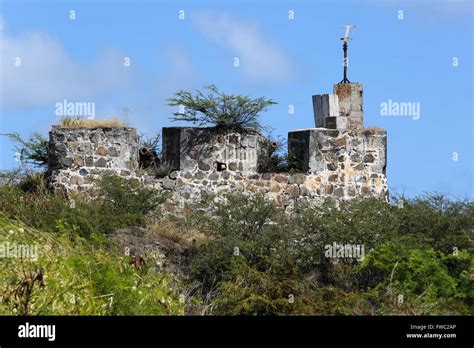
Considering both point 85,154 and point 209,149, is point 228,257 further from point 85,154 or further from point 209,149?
point 85,154

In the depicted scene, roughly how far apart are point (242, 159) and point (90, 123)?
3810 millimetres

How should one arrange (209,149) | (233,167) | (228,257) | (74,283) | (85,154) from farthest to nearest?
(233,167), (209,149), (85,154), (228,257), (74,283)

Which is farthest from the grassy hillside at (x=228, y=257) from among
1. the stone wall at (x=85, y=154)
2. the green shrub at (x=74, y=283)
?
the stone wall at (x=85, y=154)

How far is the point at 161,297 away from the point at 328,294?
12.3 ft

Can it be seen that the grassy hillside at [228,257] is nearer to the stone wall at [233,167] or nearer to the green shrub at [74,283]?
the green shrub at [74,283]

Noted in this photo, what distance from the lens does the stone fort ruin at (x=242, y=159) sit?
99.0 feet

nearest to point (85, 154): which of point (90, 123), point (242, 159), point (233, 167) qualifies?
point (90, 123)

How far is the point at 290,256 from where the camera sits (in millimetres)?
25719

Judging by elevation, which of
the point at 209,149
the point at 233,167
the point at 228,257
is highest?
the point at 209,149

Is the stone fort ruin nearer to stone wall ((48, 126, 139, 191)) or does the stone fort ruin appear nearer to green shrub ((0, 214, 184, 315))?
stone wall ((48, 126, 139, 191))

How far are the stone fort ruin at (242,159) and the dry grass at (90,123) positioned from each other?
254mm

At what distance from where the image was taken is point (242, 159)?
3103cm

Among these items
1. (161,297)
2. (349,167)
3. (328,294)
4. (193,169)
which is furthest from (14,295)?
(349,167)

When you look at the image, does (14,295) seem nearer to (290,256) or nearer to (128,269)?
(128,269)
